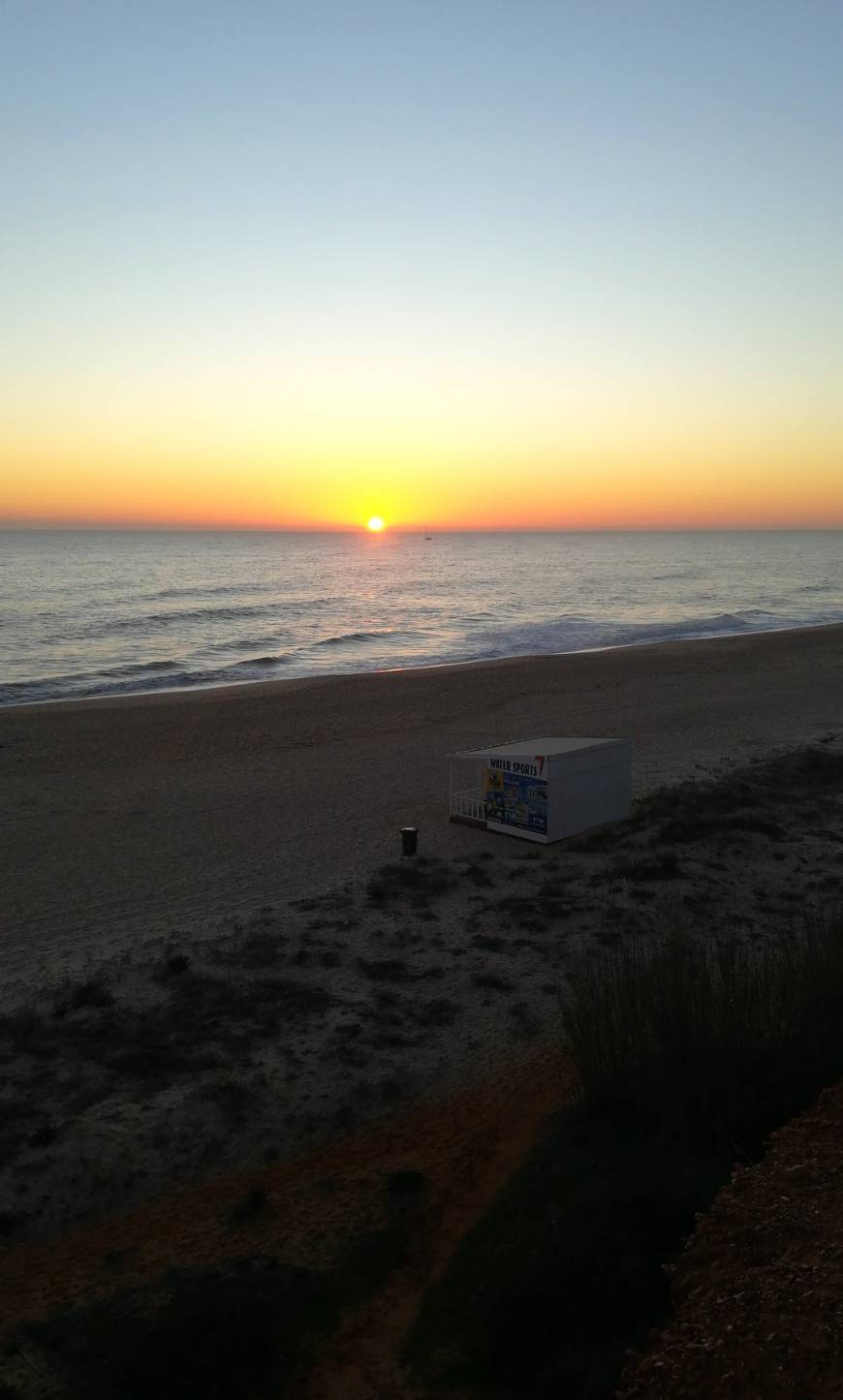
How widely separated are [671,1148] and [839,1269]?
66.6 inches

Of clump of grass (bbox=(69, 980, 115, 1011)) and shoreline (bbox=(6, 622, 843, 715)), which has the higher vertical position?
shoreline (bbox=(6, 622, 843, 715))

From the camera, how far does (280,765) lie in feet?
66.6

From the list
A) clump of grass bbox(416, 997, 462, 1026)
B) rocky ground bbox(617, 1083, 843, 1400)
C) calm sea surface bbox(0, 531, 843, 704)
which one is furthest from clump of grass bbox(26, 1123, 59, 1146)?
calm sea surface bbox(0, 531, 843, 704)

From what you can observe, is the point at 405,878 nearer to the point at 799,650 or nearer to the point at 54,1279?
the point at 54,1279

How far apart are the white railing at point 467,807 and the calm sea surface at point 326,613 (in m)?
19.1

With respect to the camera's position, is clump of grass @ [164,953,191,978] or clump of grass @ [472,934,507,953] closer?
clump of grass @ [164,953,191,978]

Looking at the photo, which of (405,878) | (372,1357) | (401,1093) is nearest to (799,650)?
(405,878)

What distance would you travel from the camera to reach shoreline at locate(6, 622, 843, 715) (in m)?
29.6

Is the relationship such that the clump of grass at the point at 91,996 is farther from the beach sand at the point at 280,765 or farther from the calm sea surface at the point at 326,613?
the calm sea surface at the point at 326,613

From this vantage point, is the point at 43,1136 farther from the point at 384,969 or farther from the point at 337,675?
the point at 337,675

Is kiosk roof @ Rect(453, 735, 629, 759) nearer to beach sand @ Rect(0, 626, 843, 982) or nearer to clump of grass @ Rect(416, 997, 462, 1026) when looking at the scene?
beach sand @ Rect(0, 626, 843, 982)

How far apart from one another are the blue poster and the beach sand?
361 mm

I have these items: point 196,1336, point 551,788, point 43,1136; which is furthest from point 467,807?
point 196,1336

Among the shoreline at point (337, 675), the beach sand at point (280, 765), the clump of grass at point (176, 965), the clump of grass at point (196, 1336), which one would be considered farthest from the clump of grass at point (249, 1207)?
the shoreline at point (337, 675)
